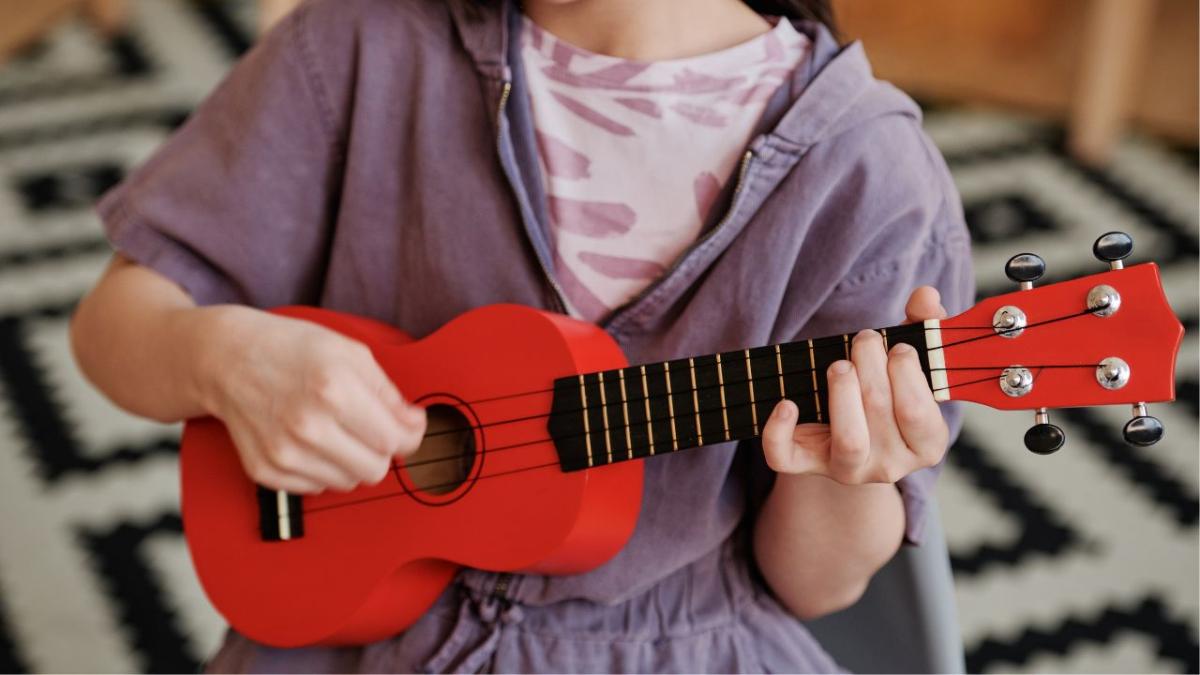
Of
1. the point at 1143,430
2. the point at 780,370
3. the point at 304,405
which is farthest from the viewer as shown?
the point at 304,405

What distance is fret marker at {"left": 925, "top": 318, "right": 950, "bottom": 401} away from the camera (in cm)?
69

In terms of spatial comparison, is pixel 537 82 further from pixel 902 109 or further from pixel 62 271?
pixel 62 271

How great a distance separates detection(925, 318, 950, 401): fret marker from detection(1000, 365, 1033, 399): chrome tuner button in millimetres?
29

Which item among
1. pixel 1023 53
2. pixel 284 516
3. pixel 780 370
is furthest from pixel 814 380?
pixel 1023 53

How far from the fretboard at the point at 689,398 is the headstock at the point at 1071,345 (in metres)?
0.03

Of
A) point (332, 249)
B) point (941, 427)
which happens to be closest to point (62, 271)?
point (332, 249)

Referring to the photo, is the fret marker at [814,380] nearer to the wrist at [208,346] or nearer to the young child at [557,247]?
the young child at [557,247]

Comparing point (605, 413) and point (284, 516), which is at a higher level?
point (605, 413)

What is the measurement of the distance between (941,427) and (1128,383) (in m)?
0.09

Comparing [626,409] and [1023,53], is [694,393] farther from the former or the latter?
[1023,53]

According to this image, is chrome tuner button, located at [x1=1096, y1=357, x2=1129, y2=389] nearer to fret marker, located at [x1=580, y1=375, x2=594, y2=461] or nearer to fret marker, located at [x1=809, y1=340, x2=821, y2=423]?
fret marker, located at [x1=809, y1=340, x2=821, y2=423]

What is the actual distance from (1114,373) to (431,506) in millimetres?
432

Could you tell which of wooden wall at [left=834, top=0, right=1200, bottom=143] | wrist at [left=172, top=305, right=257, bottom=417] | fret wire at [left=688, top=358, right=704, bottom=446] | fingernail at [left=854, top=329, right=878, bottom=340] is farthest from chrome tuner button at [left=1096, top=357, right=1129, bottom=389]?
wooden wall at [left=834, top=0, right=1200, bottom=143]

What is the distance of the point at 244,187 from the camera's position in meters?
0.93
